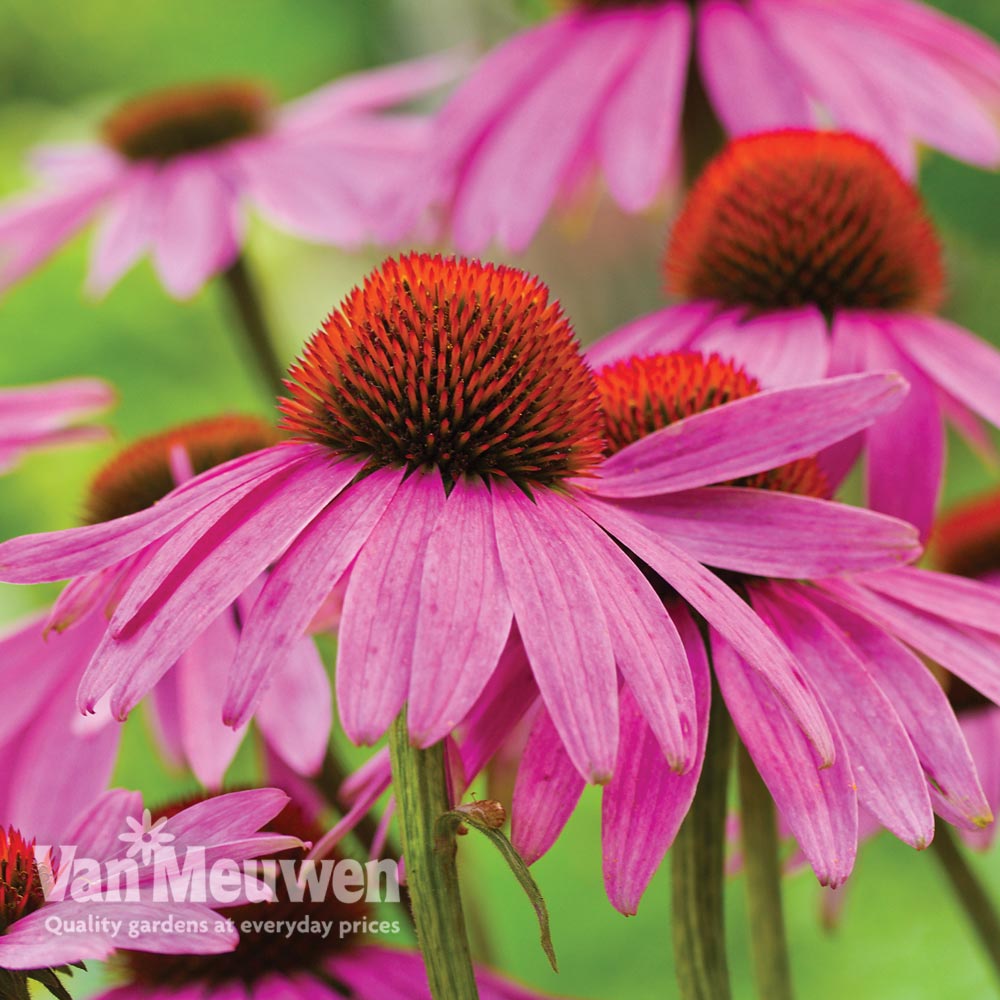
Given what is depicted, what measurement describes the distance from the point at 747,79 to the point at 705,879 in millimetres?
423

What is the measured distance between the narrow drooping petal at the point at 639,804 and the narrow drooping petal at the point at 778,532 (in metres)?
0.03

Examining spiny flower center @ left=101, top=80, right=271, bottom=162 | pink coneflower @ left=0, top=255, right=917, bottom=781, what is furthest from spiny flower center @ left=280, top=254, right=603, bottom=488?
spiny flower center @ left=101, top=80, right=271, bottom=162

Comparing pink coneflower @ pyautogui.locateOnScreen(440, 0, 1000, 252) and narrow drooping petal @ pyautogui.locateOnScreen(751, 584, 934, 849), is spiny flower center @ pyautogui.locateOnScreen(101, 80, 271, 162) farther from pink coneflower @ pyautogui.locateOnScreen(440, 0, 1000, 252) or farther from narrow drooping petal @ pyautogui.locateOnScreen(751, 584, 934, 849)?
narrow drooping petal @ pyautogui.locateOnScreen(751, 584, 934, 849)

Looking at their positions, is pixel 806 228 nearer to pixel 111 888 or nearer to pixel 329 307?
pixel 111 888

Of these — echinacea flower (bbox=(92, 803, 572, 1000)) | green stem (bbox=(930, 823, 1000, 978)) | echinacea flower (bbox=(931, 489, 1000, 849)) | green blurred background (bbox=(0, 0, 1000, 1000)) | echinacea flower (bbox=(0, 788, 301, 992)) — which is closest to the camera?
echinacea flower (bbox=(0, 788, 301, 992))

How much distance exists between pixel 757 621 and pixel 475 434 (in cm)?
8

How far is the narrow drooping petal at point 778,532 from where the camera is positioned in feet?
1.09

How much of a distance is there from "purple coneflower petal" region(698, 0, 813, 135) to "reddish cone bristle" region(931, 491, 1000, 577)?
20cm

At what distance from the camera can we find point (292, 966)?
40cm

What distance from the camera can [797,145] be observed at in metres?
0.53

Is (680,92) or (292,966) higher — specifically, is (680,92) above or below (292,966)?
above

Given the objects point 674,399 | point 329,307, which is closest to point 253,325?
point 674,399

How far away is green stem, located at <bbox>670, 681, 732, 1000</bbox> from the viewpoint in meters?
0.35

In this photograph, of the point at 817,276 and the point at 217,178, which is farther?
the point at 217,178
